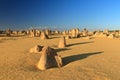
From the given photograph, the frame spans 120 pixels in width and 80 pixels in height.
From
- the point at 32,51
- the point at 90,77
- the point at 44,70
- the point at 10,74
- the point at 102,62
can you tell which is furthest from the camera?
the point at 32,51

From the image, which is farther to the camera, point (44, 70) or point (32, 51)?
point (32, 51)

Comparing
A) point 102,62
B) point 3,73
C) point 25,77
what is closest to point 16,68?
point 3,73

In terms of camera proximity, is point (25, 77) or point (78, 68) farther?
point (78, 68)

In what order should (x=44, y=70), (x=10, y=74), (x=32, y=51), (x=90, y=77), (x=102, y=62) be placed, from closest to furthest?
(x=90, y=77), (x=10, y=74), (x=44, y=70), (x=102, y=62), (x=32, y=51)

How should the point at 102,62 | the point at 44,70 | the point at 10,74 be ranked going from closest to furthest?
the point at 10,74
the point at 44,70
the point at 102,62

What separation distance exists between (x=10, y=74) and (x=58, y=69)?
3067 mm

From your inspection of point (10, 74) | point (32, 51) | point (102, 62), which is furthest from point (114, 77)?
point (32, 51)

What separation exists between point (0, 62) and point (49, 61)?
4.16 meters

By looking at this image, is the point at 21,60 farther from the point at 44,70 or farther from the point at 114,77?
the point at 114,77

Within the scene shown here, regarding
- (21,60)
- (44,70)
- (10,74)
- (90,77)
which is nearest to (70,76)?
(90,77)

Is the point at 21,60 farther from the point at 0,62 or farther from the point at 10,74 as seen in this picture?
the point at 10,74

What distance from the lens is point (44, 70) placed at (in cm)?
1339

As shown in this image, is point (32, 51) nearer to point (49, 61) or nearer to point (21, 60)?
point (21, 60)

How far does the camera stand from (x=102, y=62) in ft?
49.4
